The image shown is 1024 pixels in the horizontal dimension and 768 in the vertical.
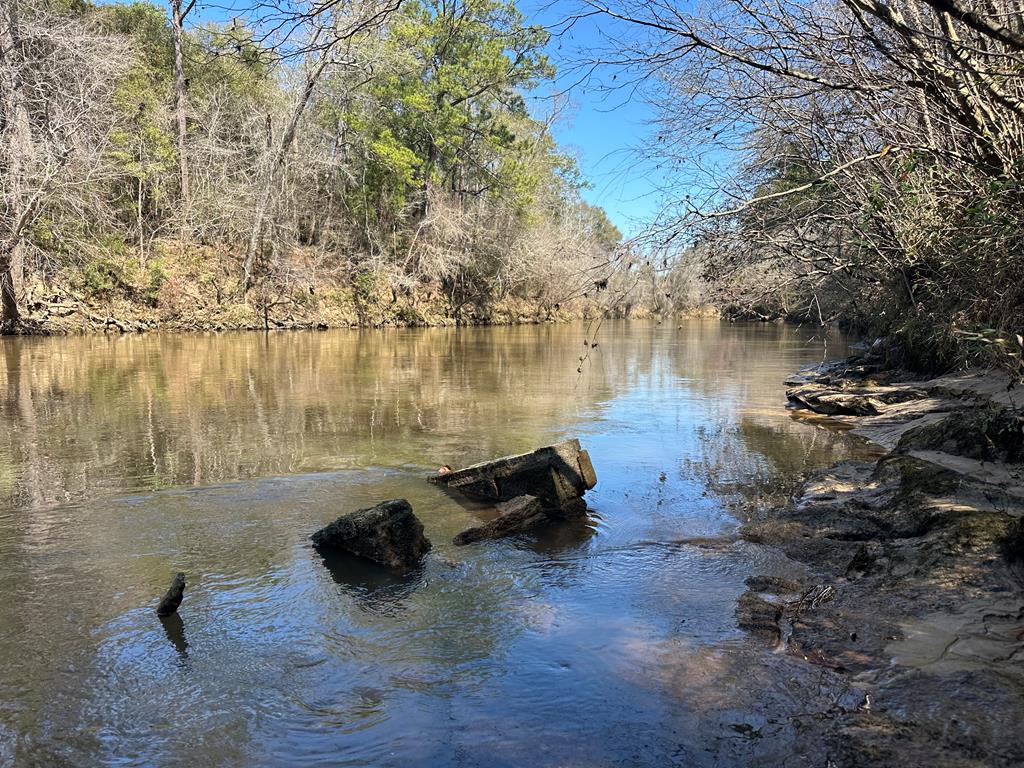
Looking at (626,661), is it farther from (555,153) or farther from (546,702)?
(555,153)

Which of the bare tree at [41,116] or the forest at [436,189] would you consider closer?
the forest at [436,189]

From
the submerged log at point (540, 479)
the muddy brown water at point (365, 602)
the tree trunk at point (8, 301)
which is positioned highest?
the tree trunk at point (8, 301)

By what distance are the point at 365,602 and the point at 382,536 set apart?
675 millimetres

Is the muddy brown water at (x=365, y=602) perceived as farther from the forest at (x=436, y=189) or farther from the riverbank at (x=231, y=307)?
the riverbank at (x=231, y=307)

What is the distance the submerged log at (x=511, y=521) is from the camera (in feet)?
19.1

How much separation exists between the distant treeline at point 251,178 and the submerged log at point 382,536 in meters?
16.3

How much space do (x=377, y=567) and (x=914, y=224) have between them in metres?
6.44

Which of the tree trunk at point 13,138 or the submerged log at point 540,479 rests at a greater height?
the tree trunk at point 13,138

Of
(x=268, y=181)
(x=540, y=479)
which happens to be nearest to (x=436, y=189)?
(x=268, y=181)

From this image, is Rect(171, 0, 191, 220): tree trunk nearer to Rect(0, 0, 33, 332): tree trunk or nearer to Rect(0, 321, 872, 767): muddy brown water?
Rect(0, 0, 33, 332): tree trunk

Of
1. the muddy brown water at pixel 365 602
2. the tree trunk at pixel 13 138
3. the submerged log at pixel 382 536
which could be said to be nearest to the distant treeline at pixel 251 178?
the tree trunk at pixel 13 138

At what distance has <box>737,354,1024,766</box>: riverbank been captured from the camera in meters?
2.91

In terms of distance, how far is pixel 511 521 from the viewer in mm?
6066

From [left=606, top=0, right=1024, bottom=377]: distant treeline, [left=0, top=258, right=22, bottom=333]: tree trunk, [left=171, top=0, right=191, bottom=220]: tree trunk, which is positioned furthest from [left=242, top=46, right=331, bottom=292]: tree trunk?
[left=606, top=0, right=1024, bottom=377]: distant treeline
